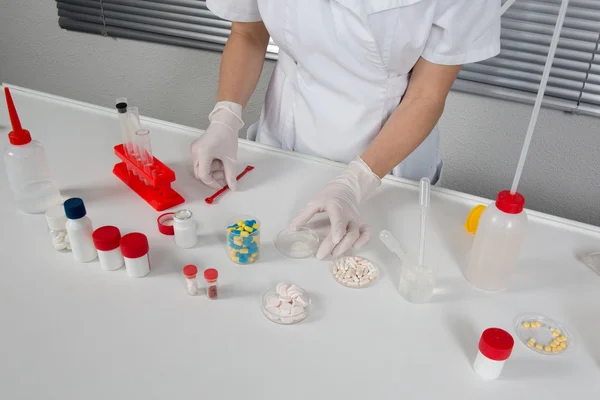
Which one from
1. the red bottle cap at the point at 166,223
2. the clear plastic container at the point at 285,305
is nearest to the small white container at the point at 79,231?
the red bottle cap at the point at 166,223

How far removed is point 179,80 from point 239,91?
1204 millimetres

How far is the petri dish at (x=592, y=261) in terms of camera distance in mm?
996

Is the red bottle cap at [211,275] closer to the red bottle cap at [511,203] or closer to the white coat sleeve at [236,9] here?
the red bottle cap at [511,203]

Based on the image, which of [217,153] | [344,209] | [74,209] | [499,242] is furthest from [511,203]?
[74,209]

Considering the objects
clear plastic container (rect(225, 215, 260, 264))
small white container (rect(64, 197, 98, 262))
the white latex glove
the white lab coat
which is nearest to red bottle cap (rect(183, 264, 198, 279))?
clear plastic container (rect(225, 215, 260, 264))

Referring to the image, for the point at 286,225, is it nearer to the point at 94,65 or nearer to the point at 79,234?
the point at 79,234

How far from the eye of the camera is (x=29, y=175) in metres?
1.10

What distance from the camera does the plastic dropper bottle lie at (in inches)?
42.0

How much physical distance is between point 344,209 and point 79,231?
0.50m

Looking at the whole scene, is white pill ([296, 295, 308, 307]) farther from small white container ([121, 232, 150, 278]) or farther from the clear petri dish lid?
small white container ([121, 232, 150, 278])

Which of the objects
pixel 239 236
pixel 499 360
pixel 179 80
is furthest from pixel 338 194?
pixel 179 80

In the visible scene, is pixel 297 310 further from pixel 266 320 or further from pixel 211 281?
pixel 211 281

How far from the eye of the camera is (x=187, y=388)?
76 centimetres

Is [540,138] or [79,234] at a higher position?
[79,234]
